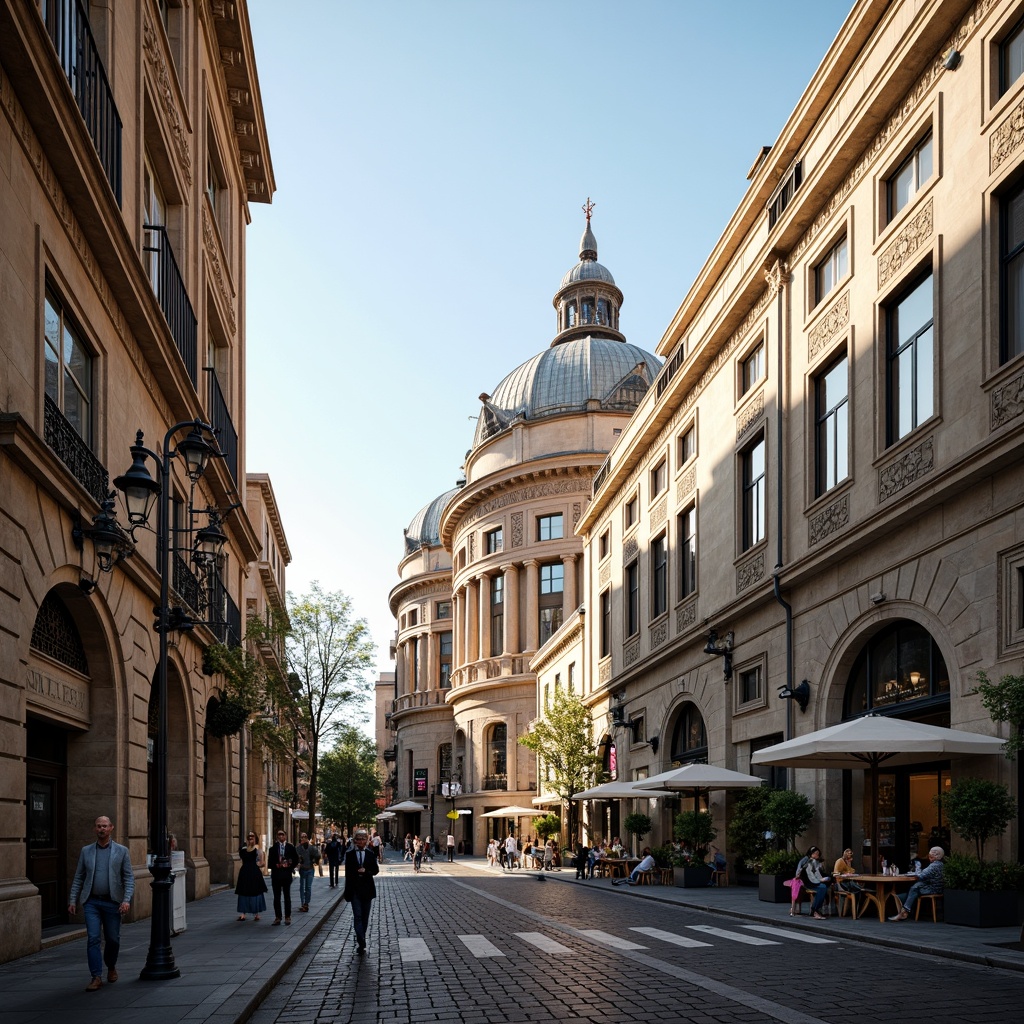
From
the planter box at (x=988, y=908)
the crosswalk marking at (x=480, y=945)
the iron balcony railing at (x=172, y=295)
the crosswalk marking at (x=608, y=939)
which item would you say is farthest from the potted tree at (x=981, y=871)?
the iron balcony railing at (x=172, y=295)

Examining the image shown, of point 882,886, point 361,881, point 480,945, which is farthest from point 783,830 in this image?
point 361,881

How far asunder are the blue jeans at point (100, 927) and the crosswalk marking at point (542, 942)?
20.1 feet

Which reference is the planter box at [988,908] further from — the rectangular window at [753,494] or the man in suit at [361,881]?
the rectangular window at [753,494]

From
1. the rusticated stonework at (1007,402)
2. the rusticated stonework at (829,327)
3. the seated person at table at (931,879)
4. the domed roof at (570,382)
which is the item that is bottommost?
the seated person at table at (931,879)

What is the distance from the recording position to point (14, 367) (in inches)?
543

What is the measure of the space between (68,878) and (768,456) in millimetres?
17662

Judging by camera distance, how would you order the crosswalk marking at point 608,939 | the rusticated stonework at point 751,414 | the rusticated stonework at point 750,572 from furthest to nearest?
the rusticated stonework at point 751,414, the rusticated stonework at point 750,572, the crosswalk marking at point 608,939

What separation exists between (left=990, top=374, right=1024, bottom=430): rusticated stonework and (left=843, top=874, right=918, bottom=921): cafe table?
706cm

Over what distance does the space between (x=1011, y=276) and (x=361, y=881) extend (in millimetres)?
12975

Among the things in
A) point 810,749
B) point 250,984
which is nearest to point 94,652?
point 250,984

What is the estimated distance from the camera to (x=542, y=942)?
1683 centimetres

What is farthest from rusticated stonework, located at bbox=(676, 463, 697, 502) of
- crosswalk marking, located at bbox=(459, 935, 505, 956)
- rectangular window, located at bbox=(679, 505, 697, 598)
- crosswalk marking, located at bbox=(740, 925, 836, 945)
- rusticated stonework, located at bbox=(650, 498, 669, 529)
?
crosswalk marking, located at bbox=(459, 935, 505, 956)

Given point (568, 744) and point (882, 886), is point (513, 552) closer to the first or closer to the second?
point (568, 744)

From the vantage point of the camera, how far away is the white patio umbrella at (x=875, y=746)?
54.1 feet
